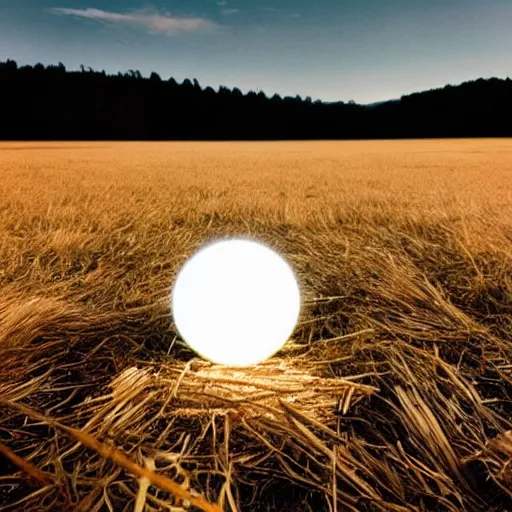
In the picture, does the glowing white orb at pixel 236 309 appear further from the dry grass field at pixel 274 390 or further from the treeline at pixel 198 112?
the treeline at pixel 198 112

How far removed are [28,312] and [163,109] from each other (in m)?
51.7

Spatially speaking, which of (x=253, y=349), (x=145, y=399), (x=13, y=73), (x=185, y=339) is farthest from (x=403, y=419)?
(x=13, y=73)

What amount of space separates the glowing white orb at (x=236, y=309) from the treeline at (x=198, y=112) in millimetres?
44282

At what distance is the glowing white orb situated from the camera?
1646 mm

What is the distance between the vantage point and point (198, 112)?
162 feet

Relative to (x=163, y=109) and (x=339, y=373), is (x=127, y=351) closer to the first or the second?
(x=339, y=373)

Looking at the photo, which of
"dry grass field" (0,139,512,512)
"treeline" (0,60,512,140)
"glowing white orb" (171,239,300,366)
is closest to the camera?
"dry grass field" (0,139,512,512)

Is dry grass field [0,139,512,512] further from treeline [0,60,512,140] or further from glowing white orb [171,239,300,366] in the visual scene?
treeline [0,60,512,140]

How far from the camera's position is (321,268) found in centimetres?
264

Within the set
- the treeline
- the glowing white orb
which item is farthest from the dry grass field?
the treeline

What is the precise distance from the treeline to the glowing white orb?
145ft

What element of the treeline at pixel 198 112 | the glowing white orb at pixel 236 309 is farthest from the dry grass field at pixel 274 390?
the treeline at pixel 198 112

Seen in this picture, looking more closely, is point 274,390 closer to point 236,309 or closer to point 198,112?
point 236,309

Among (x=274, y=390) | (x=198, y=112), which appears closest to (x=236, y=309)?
(x=274, y=390)
